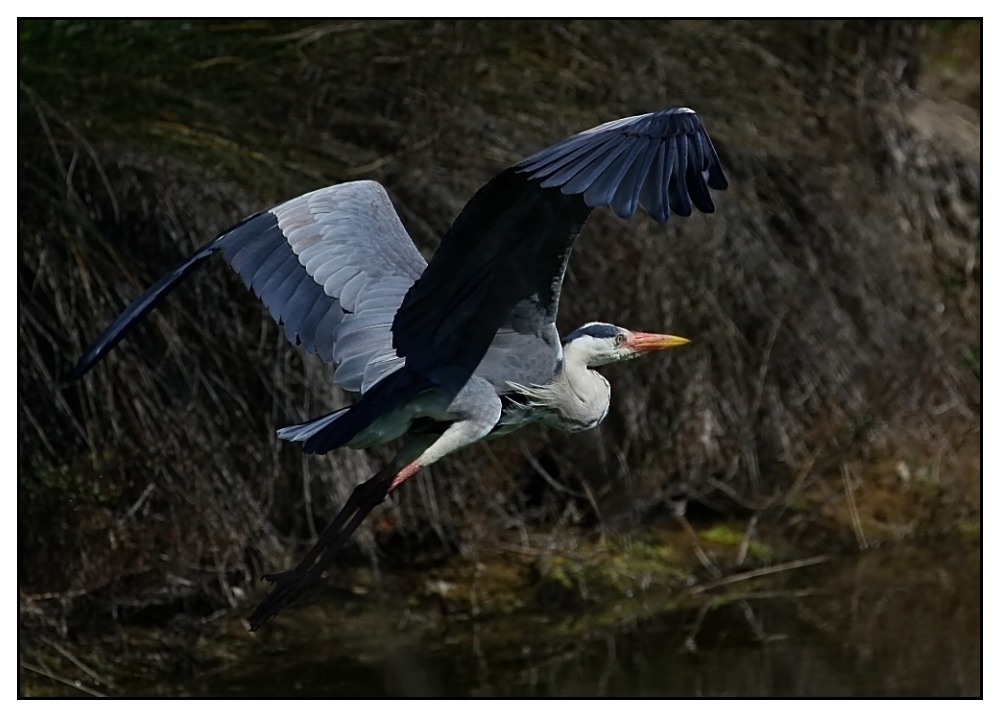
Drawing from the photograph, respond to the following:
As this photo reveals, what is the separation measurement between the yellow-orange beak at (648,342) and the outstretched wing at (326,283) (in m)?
0.76

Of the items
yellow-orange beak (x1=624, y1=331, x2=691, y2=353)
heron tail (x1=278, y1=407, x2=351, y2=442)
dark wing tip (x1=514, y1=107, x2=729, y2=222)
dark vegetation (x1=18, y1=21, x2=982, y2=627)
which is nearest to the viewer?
dark wing tip (x1=514, y1=107, x2=729, y2=222)

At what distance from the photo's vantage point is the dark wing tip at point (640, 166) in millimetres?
2623

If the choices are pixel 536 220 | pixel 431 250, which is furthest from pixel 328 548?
pixel 431 250

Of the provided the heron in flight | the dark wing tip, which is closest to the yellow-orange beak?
the heron in flight

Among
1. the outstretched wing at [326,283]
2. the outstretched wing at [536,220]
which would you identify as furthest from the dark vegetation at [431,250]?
the outstretched wing at [536,220]

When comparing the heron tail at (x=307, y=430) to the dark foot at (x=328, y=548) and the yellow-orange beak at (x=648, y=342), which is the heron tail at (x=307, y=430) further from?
the yellow-orange beak at (x=648, y=342)

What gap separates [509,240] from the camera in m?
3.02

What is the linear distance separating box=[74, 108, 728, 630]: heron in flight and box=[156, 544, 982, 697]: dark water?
2.23 meters

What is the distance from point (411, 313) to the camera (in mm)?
3268

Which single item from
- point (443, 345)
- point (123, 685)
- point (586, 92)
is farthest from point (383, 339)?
point (586, 92)

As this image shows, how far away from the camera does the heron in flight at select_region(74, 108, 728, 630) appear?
3012 millimetres

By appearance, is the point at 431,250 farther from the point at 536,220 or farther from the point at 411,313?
the point at 536,220

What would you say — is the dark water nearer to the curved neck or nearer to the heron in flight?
the curved neck
